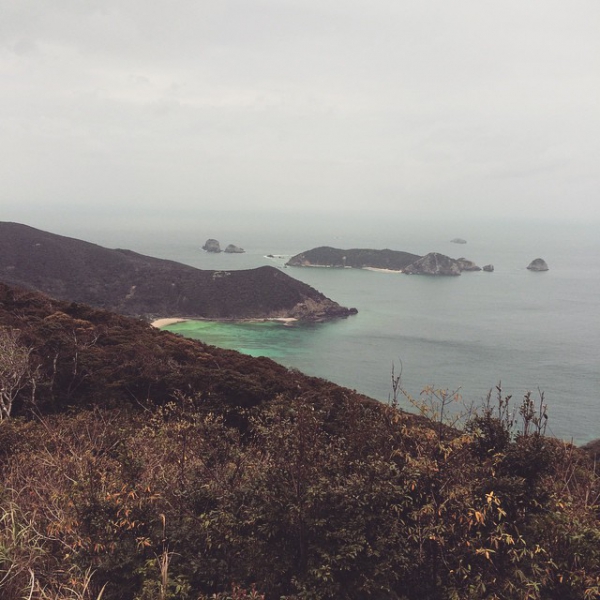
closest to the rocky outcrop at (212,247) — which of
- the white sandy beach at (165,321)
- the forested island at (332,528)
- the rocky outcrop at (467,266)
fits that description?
the rocky outcrop at (467,266)

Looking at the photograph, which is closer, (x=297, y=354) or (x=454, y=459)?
(x=454, y=459)

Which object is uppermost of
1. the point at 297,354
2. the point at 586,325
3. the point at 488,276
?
the point at 488,276

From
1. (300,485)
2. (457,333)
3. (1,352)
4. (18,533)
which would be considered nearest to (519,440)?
(300,485)

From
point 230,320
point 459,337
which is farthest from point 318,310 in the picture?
point 459,337

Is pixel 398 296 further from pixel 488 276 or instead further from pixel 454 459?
pixel 454 459

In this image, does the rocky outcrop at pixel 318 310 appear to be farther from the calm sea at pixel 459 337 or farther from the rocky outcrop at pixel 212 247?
the rocky outcrop at pixel 212 247

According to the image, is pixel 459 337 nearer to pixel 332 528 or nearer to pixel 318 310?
pixel 318 310
